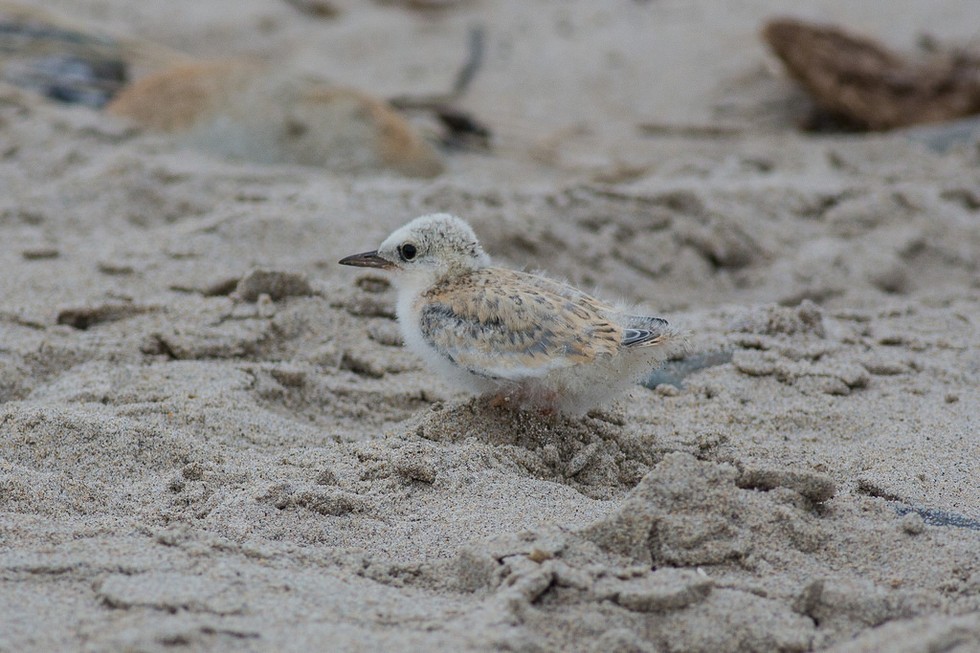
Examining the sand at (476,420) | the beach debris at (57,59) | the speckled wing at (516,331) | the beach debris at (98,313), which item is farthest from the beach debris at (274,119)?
the speckled wing at (516,331)

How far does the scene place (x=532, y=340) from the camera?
3.58 meters

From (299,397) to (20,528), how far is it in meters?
1.32

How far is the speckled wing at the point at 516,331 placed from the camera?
3.55 m

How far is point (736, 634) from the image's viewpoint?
250 cm

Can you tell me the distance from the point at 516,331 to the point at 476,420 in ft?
1.17

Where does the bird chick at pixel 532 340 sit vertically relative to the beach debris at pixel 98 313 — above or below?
above

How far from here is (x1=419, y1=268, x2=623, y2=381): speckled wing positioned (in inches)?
140

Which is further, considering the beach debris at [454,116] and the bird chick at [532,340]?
the beach debris at [454,116]

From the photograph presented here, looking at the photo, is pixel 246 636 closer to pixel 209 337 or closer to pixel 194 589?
pixel 194 589

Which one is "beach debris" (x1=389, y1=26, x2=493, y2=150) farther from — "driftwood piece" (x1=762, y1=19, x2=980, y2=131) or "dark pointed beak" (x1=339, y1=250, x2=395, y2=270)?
"dark pointed beak" (x1=339, y1=250, x2=395, y2=270)

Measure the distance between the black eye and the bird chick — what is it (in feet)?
0.43

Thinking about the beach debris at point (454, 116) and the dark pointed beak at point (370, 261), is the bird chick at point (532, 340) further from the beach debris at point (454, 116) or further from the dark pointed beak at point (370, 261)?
the beach debris at point (454, 116)

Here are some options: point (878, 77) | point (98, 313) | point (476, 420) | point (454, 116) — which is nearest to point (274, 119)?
point (454, 116)

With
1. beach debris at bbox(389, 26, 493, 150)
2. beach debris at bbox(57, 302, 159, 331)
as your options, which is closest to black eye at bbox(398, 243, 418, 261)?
beach debris at bbox(57, 302, 159, 331)
